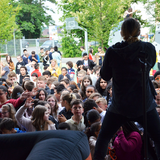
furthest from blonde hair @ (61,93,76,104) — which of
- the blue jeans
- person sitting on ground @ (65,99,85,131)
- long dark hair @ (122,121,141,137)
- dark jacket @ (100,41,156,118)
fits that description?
dark jacket @ (100,41,156,118)

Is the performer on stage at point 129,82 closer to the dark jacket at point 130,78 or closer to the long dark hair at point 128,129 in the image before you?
the dark jacket at point 130,78

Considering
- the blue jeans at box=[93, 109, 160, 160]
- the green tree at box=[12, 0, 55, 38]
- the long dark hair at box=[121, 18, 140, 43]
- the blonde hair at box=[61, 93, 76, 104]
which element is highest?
the green tree at box=[12, 0, 55, 38]

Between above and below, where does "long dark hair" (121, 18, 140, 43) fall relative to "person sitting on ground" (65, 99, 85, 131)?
above

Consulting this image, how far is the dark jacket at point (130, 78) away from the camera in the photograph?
215 cm

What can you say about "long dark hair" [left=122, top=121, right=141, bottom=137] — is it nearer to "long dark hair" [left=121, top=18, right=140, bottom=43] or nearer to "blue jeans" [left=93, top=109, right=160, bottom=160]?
"blue jeans" [left=93, top=109, right=160, bottom=160]

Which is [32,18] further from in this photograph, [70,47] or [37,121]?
[37,121]

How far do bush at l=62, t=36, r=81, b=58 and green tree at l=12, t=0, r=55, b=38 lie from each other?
14217 mm

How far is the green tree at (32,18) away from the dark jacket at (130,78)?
129 ft

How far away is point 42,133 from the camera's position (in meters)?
1.60

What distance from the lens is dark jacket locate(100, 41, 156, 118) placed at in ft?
7.05

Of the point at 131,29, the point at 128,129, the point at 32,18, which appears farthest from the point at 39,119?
the point at 32,18

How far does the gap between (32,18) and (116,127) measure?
41.4 metres

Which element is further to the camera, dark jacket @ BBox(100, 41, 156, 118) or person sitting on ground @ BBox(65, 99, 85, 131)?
person sitting on ground @ BBox(65, 99, 85, 131)

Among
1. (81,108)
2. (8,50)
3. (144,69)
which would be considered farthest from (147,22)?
(144,69)
